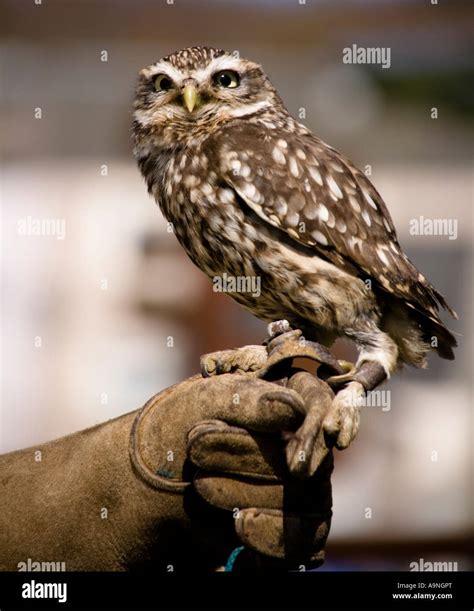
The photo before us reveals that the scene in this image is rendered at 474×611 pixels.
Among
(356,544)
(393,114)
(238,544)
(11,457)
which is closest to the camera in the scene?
(238,544)

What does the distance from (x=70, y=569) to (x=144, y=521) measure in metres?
0.26

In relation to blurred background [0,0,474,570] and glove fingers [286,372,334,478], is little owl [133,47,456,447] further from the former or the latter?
blurred background [0,0,474,570]

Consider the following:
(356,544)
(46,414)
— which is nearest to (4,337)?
(46,414)

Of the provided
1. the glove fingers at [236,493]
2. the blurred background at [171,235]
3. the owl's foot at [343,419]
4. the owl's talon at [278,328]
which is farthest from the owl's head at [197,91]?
the blurred background at [171,235]

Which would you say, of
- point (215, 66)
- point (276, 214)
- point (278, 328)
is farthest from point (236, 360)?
point (215, 66)

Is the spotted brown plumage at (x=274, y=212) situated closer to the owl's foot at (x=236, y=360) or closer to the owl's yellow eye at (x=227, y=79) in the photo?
the owl's yellow eye at (x=227, y=79)

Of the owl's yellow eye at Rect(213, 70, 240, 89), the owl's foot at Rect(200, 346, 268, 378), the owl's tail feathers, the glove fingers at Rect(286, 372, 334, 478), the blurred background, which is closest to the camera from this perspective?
the glove fingers at Rect(286, 372, 334, 478)

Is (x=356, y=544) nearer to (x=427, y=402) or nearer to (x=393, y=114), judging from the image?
(x=427, y=402)

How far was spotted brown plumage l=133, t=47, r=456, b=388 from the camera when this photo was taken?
3.03 meters

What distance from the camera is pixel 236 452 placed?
8.34 feet

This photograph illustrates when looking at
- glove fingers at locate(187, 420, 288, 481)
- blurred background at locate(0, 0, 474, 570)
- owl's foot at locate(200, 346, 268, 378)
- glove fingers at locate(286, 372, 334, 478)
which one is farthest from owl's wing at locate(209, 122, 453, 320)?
blurred background at locate(0, 0, 474, 570)

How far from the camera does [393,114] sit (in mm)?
6953

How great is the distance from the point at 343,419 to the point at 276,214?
79cm

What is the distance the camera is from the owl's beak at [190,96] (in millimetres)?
3129
